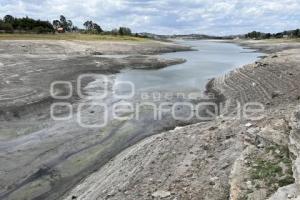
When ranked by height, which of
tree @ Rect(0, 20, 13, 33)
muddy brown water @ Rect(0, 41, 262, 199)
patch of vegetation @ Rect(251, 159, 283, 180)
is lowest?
muddy brown water @ Rect(0, 41, 262, 199)

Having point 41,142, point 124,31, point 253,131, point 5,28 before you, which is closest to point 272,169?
point 253,131

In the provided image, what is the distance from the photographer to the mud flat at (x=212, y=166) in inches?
400

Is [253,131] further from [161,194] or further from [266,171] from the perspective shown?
[161,194]

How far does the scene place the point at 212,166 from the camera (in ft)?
40.2

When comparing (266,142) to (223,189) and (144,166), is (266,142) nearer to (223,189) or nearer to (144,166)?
(223,189)

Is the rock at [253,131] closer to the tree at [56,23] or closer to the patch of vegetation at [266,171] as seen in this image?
the patch of vegetation at [266,171]

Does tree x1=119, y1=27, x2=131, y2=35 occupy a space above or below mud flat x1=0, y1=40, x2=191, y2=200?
above

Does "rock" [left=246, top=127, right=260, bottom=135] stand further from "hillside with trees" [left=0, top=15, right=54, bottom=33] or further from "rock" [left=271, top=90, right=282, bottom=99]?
"hillside with trees" [left=0, top=15, right=54, bottom=33]

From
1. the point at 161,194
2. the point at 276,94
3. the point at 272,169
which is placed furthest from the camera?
the point at 276,94

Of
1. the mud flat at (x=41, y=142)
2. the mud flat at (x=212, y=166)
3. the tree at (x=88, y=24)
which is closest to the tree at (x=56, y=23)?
the tree at (x=88, y=24)

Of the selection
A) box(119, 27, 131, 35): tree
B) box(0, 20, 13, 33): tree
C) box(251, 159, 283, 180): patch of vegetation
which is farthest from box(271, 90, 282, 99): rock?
box(119, 27, 131, 35): tree

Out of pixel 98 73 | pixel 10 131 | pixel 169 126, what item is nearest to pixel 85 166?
pixel 10 131

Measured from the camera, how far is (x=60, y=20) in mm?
161625

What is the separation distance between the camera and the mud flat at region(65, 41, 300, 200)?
10.2 m
